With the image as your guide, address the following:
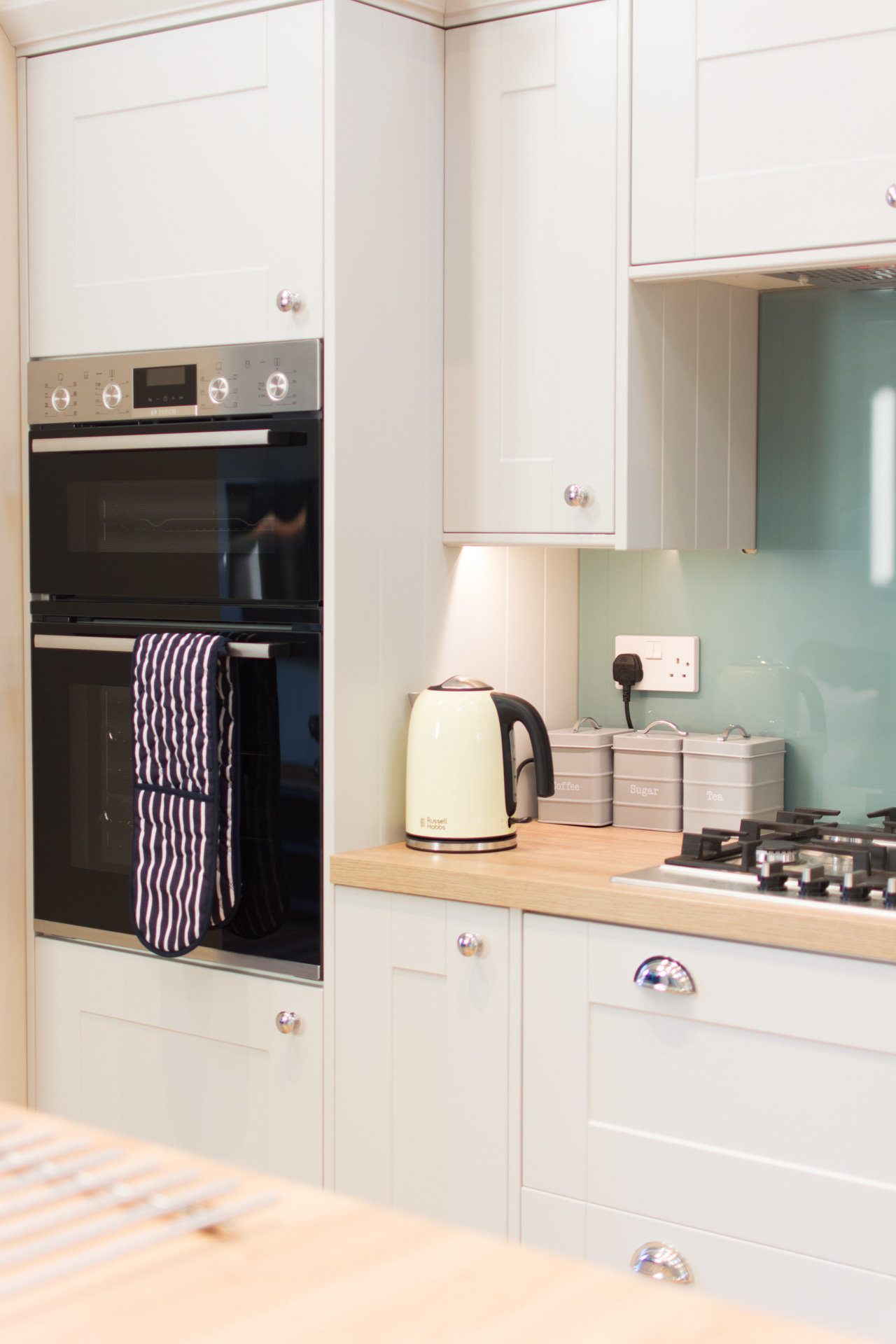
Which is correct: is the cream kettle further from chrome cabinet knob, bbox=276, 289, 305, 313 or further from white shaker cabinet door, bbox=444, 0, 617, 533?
chrome cabinet knob, bbox=276, 289, 305, 313

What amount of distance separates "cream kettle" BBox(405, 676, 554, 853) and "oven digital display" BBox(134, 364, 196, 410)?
0.61 metres

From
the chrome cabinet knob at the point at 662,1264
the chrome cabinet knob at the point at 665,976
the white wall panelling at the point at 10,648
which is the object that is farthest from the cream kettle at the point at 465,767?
the white wall panelling at the point at 10,648

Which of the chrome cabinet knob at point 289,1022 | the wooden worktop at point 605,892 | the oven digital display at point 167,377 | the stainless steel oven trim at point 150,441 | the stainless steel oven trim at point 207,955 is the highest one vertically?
the oven digital display at point 167,377

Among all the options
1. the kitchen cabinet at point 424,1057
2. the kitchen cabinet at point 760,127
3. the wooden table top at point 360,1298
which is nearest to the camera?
the wooden table top at point 360,1298

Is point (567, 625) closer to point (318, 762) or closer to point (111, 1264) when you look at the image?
point (318, 762)

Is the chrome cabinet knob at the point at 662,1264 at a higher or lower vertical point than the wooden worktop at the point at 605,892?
lower

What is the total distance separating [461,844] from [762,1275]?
71cm

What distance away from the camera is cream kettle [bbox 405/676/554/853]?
7.02 feet

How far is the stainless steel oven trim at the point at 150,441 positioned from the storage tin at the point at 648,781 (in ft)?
2.65

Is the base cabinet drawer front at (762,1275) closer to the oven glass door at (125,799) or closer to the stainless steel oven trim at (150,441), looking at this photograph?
the oven glass door at (125,799)

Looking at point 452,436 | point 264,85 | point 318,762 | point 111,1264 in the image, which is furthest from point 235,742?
point 111,1264

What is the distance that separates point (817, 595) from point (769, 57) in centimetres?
85

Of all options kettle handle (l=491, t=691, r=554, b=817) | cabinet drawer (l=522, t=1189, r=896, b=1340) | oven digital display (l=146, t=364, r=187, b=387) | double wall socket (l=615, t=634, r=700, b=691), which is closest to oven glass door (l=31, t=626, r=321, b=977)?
kettle handle (l=491, t=691, r=554, b=817)

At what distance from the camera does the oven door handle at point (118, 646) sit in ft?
6.93
